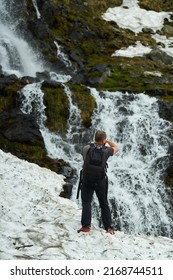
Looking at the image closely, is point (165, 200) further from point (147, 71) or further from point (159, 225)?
point (147, 71)

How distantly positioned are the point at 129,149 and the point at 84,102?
5.13 m

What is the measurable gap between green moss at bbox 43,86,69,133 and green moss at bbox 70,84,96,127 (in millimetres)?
929

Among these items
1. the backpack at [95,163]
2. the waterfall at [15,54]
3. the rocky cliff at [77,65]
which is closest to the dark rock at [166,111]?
the rocky cliff at [77,65]

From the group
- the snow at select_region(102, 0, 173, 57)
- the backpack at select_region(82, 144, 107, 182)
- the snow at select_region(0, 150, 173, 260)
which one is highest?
the snow at select_region(102, 0, 173, 57)

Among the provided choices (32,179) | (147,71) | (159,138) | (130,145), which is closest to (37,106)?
(130,145)

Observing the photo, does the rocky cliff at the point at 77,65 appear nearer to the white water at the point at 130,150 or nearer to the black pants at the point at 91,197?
the white water at the point at 130,150

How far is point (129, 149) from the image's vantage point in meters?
25.9

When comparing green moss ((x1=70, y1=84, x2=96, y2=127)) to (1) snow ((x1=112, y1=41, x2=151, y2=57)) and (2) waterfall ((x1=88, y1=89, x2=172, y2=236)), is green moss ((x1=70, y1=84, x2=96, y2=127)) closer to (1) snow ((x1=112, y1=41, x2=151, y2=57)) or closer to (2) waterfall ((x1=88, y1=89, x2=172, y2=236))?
(2) waterfall ((x1=88, y1=89, x2=172, y2=236))

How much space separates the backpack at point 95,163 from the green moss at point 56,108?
1567 cm

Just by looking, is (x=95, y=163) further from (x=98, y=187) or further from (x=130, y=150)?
(x=130, y=150)

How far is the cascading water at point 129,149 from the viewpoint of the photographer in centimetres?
2034

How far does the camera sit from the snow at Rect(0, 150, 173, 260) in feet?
34.1

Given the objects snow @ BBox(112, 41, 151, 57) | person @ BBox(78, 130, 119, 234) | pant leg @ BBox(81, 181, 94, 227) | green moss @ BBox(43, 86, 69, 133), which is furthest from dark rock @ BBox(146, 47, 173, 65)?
pant leg @ BBox(81, 181, 94, 227)

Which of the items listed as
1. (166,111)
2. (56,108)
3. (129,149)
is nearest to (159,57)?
(166,111)
